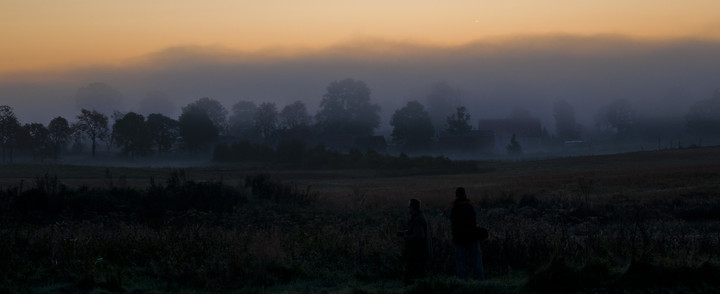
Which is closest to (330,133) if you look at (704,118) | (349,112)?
(349,112)

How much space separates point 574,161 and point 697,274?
64.2 meters

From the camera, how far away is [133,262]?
40.1 feet

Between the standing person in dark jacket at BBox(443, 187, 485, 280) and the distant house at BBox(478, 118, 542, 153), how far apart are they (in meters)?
97.1

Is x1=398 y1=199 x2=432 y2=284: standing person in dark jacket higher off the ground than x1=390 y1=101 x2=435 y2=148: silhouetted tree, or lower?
lower

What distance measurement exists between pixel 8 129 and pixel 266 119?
38.8 metres

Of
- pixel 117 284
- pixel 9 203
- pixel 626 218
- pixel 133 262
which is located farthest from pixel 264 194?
pixel 117 284

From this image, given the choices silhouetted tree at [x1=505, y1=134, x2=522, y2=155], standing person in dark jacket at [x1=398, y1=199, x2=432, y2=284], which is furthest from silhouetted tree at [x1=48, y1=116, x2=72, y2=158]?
standing person in dark jacket at [x1=398, y1=199, x2=432, y2=284]

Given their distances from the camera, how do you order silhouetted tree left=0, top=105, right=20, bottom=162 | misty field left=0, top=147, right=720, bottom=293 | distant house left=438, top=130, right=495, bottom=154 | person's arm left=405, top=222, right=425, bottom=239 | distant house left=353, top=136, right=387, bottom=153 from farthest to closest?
distant house left=438, top=130, right=495, bottom=154 → distant house left=353, top=136, right=387, bottom=153 → silhouetted tree left=0, top=105, right=20, bottom=162 → person's arm left=405, top=222, right=425, bottom=239 → misty field left=0, top=147, right=720, bottom=293

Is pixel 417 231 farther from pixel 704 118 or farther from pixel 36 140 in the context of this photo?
pixel 704 118

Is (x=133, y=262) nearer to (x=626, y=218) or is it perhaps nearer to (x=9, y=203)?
(x=9, y=203)

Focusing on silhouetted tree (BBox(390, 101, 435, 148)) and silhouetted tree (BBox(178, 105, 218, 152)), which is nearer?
silhouetted tree (BBox(178, 105, 218, 152))

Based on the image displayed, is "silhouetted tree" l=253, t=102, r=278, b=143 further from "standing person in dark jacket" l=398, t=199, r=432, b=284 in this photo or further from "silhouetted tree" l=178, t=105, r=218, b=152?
"standing person in dark jacket" l=398, t=199, r=432, b=284

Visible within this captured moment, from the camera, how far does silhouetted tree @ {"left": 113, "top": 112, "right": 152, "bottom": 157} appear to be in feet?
301

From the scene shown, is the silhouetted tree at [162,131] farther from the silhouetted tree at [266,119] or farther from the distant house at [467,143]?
the distant house at [467,143]
